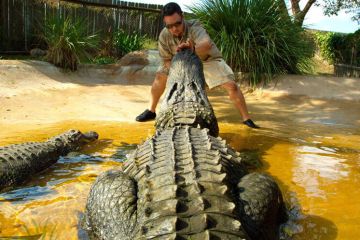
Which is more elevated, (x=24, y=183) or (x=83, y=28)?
(x=83, y=28)

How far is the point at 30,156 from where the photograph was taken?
11.9ft

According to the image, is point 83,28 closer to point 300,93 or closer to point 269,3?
point 269,3

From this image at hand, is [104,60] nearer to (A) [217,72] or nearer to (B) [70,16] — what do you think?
(B) [70,16]

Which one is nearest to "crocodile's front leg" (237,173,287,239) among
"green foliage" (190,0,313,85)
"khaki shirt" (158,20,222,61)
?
"khaki shirt" (158,20,222,61)

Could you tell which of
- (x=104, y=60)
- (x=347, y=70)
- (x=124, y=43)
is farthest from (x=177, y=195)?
(x=124, y=43)

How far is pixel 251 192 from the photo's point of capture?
2250 mm

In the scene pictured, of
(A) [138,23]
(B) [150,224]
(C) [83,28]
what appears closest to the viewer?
(B) [150,224]

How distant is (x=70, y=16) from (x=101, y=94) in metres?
3.94

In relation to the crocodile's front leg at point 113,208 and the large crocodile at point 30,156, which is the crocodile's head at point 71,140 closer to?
the large crocodile at point 30,156

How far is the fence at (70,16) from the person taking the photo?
10836 mm

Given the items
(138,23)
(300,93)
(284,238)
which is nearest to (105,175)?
(284,238)

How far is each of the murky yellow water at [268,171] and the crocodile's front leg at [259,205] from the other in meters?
0.24

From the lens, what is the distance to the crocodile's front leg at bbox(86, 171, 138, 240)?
2082mm

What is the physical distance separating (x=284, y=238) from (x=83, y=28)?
321 inches
